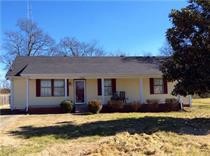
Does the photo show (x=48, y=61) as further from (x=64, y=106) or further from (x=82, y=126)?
(x=82, y=126)

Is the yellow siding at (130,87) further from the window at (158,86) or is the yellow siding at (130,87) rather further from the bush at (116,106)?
the bush at (116,106)

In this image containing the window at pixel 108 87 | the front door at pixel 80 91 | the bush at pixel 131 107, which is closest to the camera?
the bush at pixel 131 107

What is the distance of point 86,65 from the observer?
106 feet

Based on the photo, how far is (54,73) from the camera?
29.2 m

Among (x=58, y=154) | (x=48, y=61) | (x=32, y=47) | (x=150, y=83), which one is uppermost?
(x=32, y=47)

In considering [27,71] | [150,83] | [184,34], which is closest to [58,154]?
[184,34]

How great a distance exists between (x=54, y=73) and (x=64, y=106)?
2679mm

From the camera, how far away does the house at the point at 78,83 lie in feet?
96.4

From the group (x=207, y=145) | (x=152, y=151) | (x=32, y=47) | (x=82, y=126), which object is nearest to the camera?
(x=152, y=151)

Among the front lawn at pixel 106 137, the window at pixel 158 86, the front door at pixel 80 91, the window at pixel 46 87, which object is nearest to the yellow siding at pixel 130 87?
the window at pixel 158 86

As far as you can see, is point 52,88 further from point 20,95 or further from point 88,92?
point 88,92

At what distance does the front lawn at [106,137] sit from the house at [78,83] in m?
7.58

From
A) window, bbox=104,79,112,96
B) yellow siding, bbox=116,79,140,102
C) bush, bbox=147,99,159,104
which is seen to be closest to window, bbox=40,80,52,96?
window, bbox=104,79,112,96

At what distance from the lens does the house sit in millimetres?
29391
